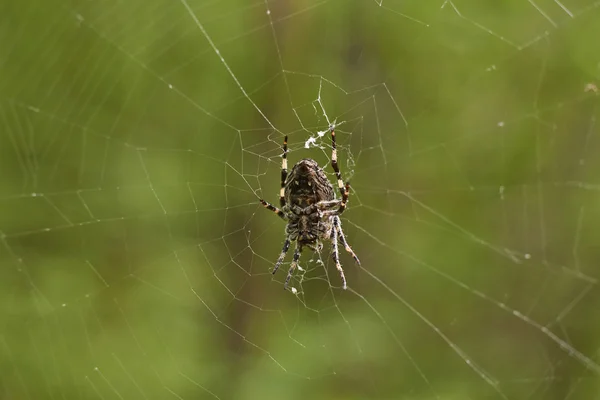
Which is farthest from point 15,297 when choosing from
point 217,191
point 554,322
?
point 554,322

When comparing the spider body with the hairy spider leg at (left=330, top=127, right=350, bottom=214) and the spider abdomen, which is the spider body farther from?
the hairy spider leg at (left=330, top=127, right=350, bottom=214)

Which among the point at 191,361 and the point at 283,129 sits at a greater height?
the point at 283,129

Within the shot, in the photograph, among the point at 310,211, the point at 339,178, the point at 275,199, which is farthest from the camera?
the point at 275,199

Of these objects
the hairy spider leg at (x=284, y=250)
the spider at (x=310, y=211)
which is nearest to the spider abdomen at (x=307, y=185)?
the spider at (x=310, y=211)

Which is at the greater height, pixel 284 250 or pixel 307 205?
pixel 307 205

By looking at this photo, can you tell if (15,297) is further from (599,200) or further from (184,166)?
(599,200)

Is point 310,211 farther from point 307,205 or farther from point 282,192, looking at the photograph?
point 282,192

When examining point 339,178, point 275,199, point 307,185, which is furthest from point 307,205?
point 275,199
